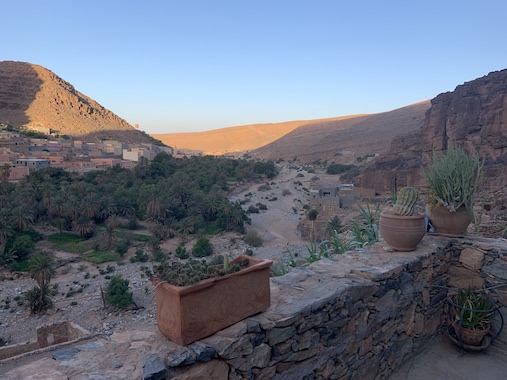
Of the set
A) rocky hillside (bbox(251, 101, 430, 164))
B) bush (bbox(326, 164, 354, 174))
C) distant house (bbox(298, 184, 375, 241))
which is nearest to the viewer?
distant house (bbox(298, 184, 375, 241))

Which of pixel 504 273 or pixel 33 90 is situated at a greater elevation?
pixel 33 90

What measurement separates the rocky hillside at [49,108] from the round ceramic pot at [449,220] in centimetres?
6610

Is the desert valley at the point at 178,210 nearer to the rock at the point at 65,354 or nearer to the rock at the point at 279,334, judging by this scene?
the rock at the point at 65,354

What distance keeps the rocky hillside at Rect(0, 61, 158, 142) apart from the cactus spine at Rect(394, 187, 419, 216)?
66213 millimetres

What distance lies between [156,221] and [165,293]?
22.9 m

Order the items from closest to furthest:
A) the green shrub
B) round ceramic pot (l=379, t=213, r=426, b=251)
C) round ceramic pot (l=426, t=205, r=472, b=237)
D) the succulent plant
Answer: the succulent plant < round ceramic pot (l=379, t=213, r=426, b=251) < round ceramic pot (l=426, t=205, r=472, b=237) < the green shrub

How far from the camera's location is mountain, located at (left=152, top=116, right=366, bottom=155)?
339ft

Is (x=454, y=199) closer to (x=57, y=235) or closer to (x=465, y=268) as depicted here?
(x=465, y=268)

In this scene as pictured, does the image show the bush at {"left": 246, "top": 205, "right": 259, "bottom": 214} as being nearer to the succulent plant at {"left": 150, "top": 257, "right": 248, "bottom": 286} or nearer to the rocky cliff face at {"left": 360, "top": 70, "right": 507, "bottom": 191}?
the rocky cliff face at {"left": 360, "top": 70, "right": 507, "bottom": 191}

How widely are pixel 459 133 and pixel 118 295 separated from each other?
26352 millimetres

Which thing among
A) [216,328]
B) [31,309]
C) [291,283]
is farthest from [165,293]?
[31,309]

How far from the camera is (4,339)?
1180 cm

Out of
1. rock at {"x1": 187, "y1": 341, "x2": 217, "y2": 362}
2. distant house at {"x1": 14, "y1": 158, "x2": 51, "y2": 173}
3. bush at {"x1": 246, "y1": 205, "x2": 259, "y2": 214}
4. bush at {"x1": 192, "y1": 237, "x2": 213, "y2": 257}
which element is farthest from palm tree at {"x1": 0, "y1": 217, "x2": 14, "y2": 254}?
rock at {"x1": 187, "y1": 341, "x2": 217, "y2": 362}

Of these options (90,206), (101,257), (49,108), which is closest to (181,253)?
(101,257)
